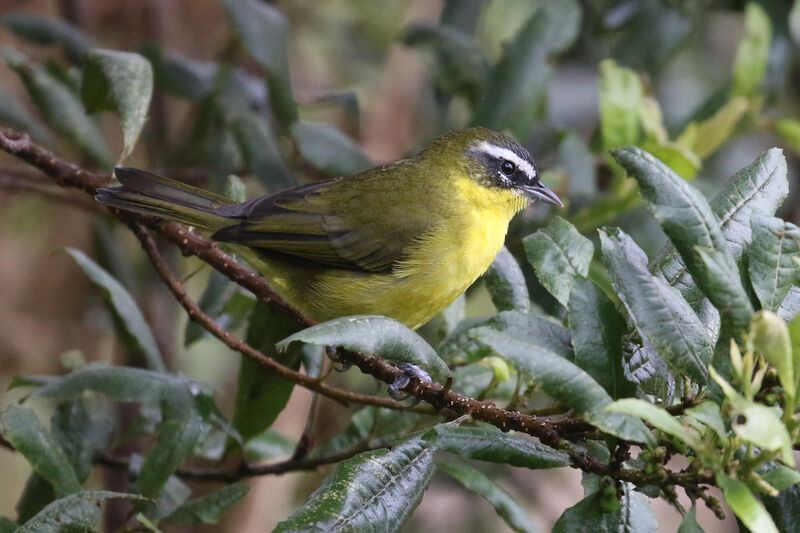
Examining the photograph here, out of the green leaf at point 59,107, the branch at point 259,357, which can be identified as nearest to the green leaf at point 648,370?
the branch at point 259,357

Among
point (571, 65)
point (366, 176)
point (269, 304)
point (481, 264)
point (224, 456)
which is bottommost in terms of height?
point (224, 456)

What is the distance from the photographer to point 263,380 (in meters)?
2.88

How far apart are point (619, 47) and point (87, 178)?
2.68 metres

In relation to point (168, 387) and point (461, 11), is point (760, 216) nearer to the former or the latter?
point (168, 387)

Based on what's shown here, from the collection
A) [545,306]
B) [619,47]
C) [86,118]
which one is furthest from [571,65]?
[86,118]

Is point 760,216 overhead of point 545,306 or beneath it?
beneath

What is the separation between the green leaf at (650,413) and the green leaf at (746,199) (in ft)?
2.08

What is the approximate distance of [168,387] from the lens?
8.99 feet

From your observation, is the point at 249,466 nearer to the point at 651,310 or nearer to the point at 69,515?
the point at 69,515

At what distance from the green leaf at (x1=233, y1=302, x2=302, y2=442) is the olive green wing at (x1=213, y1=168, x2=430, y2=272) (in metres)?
0.26

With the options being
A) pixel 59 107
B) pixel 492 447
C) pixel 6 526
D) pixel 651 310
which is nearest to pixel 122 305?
pixel 6 526

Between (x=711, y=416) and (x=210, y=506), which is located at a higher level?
(x=210, y=506)

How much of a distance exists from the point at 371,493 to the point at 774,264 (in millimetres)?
965

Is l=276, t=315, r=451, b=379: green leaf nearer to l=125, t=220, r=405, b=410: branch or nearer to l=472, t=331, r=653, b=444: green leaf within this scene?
l=472, t=331, r=653, b=444: green leaf
